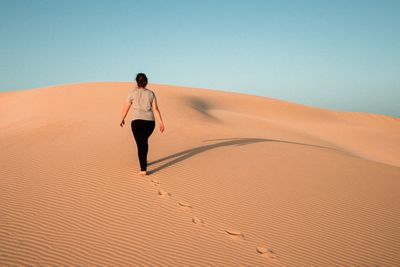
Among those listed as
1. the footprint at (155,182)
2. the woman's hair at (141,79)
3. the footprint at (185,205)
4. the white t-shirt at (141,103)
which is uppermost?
the woman's hair at (141,79)

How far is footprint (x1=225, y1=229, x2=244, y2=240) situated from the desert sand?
0.05 feet

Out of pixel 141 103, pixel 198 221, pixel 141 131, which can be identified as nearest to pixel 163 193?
pixel 198 221

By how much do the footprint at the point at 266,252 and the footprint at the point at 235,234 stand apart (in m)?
0.31

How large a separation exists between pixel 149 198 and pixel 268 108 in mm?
30910

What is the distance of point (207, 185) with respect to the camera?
5.76m

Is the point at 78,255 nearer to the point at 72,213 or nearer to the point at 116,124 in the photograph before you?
the point at 72,213

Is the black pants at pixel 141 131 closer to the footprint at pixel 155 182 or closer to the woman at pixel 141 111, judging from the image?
the woman at pixel 141 111

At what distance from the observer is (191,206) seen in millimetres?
4777

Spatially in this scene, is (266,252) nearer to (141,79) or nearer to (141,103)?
(141,103)

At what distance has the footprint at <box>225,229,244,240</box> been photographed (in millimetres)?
3880

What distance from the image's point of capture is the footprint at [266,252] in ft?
11.5

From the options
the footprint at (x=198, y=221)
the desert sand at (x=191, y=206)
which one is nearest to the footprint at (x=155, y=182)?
the desert sand at (x=191, y=206)

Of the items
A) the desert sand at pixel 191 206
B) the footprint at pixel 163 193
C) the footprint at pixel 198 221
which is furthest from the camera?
the footprint at pixel 163 193

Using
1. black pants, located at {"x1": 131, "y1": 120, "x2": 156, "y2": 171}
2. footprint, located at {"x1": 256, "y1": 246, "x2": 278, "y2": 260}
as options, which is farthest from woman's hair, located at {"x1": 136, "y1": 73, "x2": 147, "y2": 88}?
footprint, located at {"x1": 256, "y1": 246, "x2": 278, "y2": 260}
